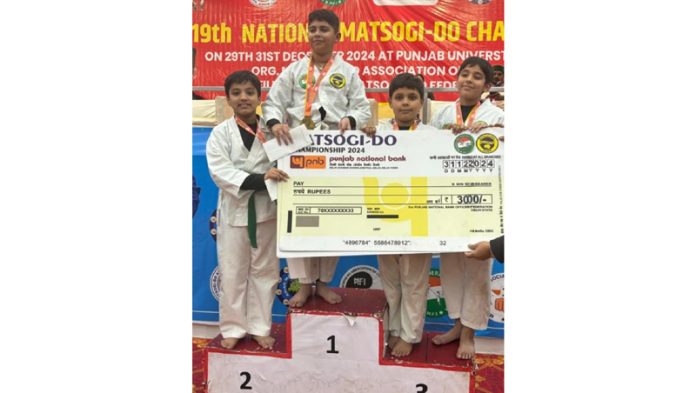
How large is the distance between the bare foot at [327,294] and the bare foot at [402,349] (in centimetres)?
48

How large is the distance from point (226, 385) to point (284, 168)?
4.21 ft

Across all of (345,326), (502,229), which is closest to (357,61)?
(502,229)

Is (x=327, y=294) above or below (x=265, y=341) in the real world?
above

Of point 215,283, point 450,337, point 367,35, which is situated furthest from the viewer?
point 215,283

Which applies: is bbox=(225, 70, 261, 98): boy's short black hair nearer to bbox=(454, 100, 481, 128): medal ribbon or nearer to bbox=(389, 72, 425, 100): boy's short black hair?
bbox=(389, 72, 425, 100): boy's short black hair

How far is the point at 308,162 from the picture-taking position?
8.95 feet

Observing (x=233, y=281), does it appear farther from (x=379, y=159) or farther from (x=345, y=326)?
(x=379, y=159)

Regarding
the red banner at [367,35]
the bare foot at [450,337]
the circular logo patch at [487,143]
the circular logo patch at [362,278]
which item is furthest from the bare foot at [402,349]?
the red banner at [367,35]

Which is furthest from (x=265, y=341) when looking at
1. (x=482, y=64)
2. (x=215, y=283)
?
(x=482, y=64)

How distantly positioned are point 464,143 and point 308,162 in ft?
2.71

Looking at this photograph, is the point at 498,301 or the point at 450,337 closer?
the point at 450,337

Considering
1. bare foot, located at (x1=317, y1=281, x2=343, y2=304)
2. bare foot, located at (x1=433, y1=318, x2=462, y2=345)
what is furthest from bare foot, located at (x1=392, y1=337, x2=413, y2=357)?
bare foot, located at (x1=317, y1=281, x2=343, y2=304)

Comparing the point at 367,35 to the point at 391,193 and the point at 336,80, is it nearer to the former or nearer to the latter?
the point at 336,80

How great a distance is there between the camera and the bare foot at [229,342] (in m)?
2.91
